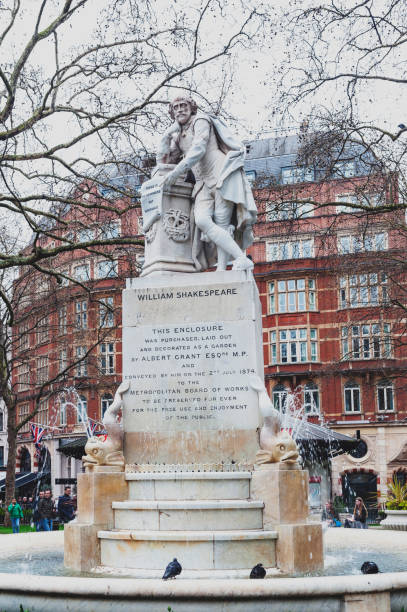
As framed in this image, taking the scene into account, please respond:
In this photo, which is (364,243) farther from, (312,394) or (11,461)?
(312,394)

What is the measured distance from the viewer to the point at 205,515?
8.45 meters

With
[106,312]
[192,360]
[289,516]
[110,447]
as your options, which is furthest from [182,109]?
[106,312]

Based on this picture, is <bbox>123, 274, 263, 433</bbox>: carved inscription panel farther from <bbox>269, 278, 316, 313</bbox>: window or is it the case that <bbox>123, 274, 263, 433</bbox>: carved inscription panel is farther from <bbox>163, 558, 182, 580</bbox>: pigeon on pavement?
<bbox>269, 278, 316, 313</bbox>: window

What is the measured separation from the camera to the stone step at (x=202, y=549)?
8078 millimetres

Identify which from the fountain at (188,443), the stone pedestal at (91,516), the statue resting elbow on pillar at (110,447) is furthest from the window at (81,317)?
the stone pedestal at (91,516)

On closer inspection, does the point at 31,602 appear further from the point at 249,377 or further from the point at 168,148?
the point at 168,148

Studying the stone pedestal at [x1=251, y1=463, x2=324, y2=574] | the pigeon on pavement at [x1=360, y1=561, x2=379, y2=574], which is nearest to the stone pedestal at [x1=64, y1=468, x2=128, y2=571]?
the stone pedestal at [x1=251, y1=463, x2=324, y2=574]

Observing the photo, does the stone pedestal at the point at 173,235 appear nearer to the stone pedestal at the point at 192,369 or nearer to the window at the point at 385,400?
the stone pedestal at the point at 192,369

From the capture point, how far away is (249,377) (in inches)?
372

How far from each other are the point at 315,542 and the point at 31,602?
323 centimetres

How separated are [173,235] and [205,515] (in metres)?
3.56

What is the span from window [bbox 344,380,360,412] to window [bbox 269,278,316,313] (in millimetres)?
5318

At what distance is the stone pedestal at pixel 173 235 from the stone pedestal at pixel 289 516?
9.46ft

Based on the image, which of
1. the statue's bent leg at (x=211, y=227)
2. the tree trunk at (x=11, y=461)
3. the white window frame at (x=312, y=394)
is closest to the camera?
the statue's bent leg at (x=211, y=227)
